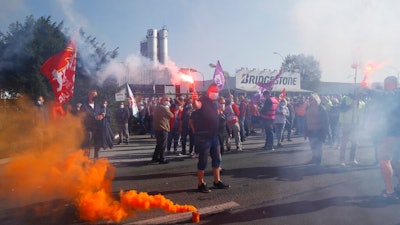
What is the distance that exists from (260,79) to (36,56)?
27614mm

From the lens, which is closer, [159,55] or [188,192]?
[188,192]

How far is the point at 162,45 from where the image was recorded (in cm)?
1404

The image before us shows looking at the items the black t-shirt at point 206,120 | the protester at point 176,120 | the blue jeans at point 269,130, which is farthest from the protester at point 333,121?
the black t-shirt at point 206,120

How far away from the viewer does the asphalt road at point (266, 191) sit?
4824 mm

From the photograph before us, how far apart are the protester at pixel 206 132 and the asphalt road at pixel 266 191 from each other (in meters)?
0.30

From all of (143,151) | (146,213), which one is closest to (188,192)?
(146,213)

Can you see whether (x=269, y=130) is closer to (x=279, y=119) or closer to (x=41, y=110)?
(x=279, y=119)

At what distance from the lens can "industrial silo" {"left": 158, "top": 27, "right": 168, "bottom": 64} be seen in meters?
13.7

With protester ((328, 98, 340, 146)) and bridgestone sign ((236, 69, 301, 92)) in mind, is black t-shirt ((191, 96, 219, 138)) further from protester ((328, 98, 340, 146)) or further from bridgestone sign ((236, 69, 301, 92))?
bridgestone sign ((236, 69, 301, 92))

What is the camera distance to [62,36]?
9844mm

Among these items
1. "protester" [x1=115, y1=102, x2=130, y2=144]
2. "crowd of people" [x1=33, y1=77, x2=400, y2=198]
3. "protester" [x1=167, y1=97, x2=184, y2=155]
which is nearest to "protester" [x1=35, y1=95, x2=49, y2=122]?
"crowd of people" [x1=33, y1=77, x2=400, y2=198]

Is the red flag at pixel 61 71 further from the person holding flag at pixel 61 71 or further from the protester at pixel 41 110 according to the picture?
the protester at pixel 41 110

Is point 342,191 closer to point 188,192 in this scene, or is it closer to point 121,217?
point 188,192

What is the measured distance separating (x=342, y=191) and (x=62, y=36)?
841cm
